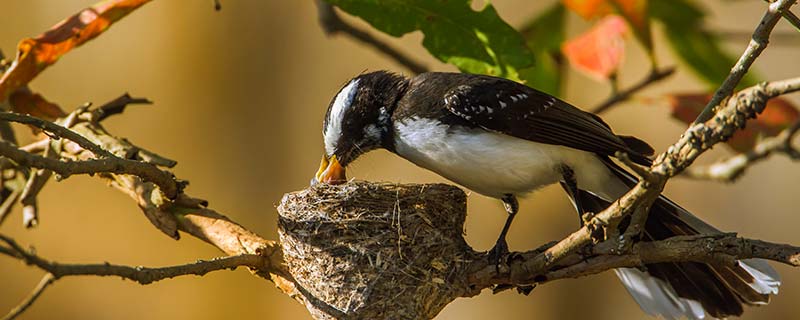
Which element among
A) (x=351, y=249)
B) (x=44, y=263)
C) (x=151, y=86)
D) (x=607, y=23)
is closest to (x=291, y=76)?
(x=151, y=86)

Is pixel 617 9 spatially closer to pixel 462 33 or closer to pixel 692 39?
pixel 462 33

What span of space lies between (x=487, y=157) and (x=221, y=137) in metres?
3.80

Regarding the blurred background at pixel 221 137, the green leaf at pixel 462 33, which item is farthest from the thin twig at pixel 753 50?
the blurred background at pixel 221 137

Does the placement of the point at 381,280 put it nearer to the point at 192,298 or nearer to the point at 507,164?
the point at 507,164

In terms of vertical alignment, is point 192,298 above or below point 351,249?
above

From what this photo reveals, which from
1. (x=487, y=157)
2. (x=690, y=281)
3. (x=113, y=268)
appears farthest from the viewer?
(x=690, y=281)

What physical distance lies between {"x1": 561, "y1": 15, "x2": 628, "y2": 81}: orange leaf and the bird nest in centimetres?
91

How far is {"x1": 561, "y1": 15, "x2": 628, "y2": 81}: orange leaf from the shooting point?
12.9 feet

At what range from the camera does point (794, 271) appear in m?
5.97

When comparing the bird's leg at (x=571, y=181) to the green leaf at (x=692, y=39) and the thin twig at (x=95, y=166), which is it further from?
the thin twig at (x=95, y=166)

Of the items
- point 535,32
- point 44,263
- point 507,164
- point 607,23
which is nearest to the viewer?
point 44,263

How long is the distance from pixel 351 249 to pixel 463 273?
14.5 inches

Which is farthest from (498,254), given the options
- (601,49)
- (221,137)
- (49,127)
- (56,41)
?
(221,137)

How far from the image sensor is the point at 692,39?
14.4 feet
